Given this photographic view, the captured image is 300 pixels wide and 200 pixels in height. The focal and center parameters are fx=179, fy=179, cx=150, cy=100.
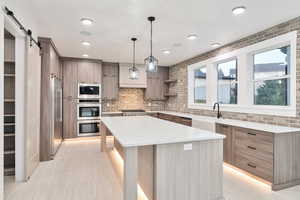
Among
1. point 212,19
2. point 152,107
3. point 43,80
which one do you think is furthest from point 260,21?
point 152,107

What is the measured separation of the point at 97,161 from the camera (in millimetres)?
3727

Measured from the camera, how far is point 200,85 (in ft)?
17.7

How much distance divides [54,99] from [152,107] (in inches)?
143

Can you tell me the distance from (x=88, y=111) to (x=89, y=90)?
66 cm

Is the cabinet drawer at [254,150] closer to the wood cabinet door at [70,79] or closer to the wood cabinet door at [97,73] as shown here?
the wood cabinet door at [97,73]

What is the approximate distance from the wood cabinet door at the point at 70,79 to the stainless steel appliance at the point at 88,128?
0.90 metres

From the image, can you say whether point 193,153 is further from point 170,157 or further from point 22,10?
point 22,10

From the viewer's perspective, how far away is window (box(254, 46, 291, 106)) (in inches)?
120

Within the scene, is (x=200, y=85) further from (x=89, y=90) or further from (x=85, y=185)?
(x=85, y=185)

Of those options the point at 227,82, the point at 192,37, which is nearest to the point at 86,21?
the point at 192,37

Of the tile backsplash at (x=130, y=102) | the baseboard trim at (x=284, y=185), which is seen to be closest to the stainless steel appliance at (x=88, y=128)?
the tile backsplash at (x=130, y=102)

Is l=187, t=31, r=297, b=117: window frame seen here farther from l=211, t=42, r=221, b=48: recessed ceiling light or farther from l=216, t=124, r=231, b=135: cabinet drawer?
l=216, t=124, r=231, b=135: cabinet drawer

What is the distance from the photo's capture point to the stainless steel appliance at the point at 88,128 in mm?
5527

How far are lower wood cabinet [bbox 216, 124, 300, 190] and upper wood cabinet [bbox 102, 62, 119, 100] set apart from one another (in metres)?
4.31
